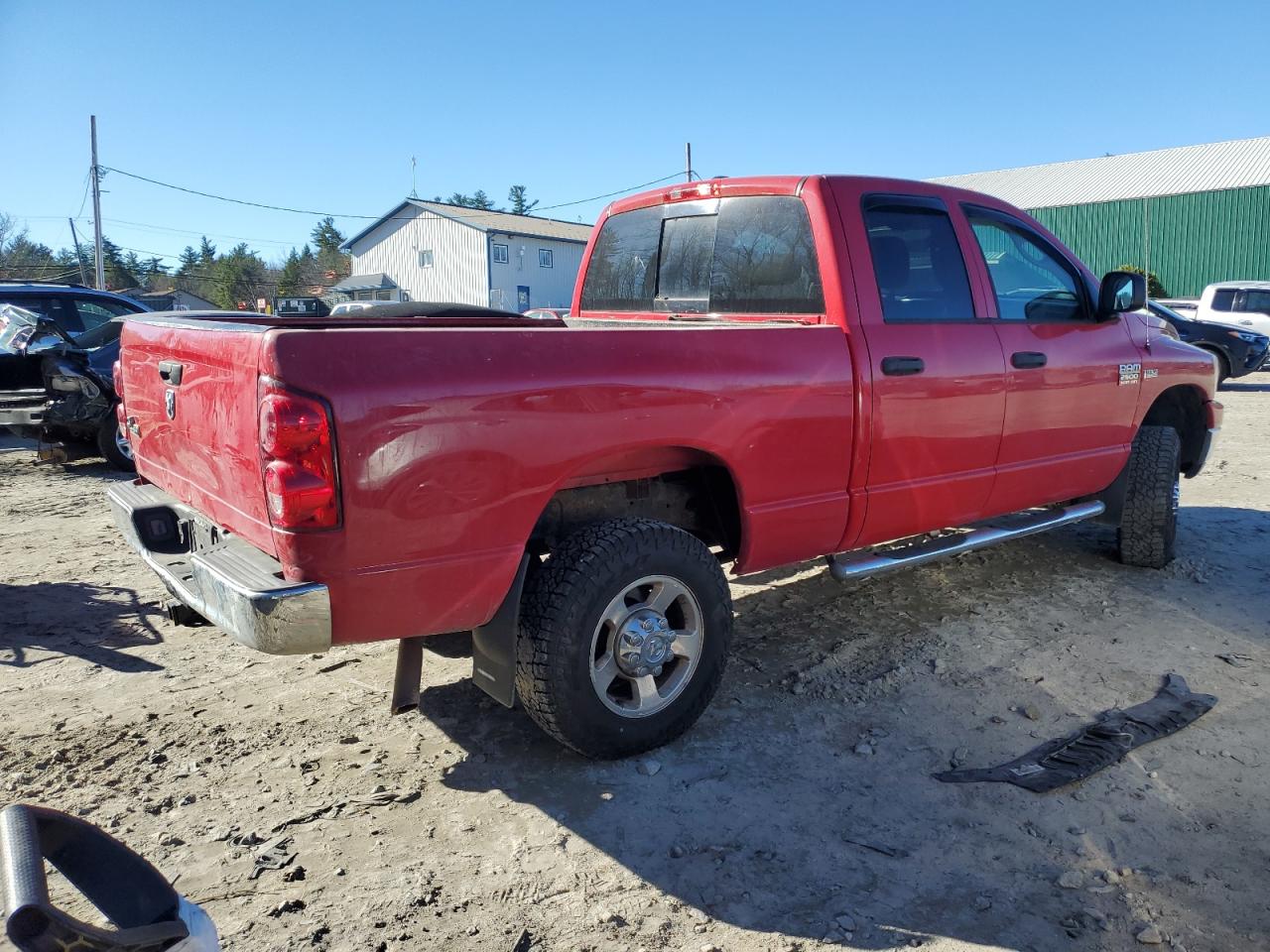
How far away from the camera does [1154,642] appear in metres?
4.48

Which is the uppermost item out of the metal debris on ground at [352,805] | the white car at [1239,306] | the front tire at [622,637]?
the white car at [1239,306]

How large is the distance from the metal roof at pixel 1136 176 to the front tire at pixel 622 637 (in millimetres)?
31851

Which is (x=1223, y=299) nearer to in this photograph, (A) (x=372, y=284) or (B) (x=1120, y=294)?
(B) (x=1120, y=294)

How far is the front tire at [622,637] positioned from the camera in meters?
3.07

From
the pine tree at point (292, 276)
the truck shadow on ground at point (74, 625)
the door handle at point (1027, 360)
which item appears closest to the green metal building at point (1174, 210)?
the door handle at point (1027, 360)

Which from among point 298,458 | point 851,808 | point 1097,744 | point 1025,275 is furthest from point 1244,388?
point 298,458

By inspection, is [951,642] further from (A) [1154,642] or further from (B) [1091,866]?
(B) [1091,866]

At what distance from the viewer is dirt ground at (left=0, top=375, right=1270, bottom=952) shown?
2545 millimetres

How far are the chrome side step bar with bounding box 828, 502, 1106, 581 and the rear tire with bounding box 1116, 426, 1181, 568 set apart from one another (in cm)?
33

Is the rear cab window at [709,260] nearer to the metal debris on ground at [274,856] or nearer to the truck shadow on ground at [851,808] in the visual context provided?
the truck shadow on ground at [851,808]

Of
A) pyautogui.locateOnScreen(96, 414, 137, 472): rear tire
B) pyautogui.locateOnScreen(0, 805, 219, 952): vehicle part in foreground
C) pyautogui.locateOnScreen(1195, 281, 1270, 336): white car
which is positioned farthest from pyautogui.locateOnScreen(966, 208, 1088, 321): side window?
pyautogui.locateOnScreen(1195, 281, 1270, 336): white car

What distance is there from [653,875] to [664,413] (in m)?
1.45

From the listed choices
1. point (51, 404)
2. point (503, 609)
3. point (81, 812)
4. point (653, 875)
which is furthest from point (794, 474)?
point (51, 404)

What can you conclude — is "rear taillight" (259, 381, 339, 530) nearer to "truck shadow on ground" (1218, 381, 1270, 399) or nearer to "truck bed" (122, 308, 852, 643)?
"truck bed" (122, 308, 852, 643)
